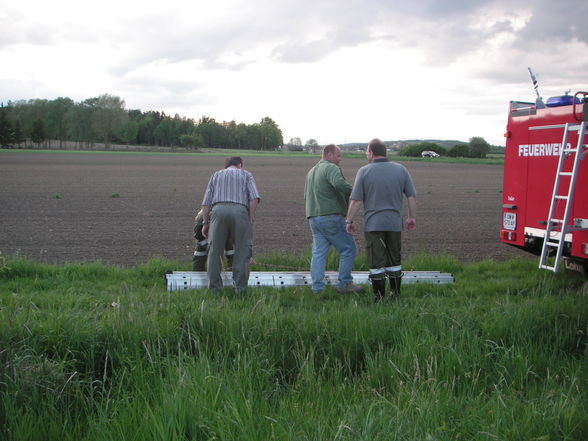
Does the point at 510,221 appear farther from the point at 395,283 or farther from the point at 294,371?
the point at 294,371

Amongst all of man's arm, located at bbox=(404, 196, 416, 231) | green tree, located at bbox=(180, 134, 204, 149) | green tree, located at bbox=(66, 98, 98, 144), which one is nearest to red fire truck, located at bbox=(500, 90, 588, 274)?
man's arm, located at bbox=(404, 196, 416, 231)

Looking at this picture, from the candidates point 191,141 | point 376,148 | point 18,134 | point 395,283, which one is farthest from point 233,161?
point 191,141

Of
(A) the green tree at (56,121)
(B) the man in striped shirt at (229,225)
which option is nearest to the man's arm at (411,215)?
(B) the man in striped shirt at (229,225)

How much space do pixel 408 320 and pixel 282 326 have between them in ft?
4.04

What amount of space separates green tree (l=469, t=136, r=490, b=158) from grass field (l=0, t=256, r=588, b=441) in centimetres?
9789

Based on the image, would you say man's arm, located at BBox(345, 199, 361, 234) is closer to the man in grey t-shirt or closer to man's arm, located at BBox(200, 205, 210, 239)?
the man in grey t-shirt

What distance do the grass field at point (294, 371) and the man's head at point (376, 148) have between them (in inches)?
→ 78.0

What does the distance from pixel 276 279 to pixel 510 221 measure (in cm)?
378

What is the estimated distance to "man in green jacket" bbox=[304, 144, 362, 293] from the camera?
8.37 meters

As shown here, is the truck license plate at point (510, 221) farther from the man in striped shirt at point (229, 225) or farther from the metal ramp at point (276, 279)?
the man in striped shirt at point (229, 225)

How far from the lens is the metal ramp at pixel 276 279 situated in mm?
8430

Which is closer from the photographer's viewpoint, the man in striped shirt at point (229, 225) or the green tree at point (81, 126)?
the man in striped shirt at point (229, 225)

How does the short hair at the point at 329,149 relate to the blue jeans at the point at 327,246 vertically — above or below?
above

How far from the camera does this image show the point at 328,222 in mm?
8367
